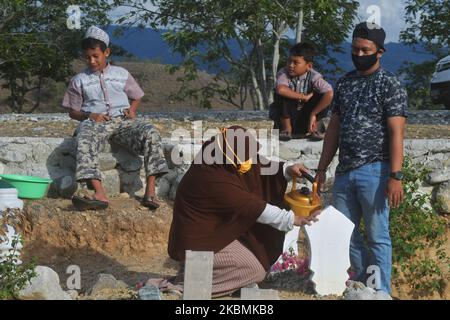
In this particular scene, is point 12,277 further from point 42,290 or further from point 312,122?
point 312,122

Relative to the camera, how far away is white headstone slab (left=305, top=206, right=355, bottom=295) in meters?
5.20

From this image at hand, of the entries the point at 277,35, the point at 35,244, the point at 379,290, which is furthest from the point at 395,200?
the point at 277,35

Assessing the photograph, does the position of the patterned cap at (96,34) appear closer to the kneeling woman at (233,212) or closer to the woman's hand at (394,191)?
the kneeling woman at (233,212)

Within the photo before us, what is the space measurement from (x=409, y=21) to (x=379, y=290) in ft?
48.2

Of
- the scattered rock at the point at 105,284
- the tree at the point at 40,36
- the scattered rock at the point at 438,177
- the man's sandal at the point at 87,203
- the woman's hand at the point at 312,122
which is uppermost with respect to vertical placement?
the tree at the point at 40,36

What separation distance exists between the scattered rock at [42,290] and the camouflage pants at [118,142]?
8.00 ft

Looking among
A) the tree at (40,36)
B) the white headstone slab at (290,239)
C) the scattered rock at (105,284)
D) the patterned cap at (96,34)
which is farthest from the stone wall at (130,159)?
the tree at (40,36)

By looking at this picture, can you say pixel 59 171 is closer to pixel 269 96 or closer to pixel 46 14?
pixel 269 96

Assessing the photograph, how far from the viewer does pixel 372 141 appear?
520 cm

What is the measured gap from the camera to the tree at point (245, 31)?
14.0m

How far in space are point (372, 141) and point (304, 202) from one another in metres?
0.56

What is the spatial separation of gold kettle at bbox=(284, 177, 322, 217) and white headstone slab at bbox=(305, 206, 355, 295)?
0.09 meters

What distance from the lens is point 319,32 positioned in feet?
53.0

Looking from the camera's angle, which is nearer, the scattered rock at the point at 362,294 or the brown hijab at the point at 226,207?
the scattered rock at the point at 362,294
